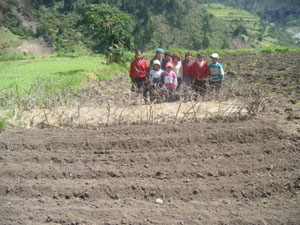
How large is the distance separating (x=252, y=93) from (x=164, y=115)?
1.57 meters

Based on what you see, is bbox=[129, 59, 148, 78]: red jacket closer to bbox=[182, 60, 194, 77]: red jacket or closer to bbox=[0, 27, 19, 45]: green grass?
bbox=[182, 60, 194, 77]: red jacket

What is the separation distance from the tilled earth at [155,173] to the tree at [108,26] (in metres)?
9.17

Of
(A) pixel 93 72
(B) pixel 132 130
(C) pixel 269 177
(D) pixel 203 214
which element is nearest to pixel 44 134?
(B) pixel 132 130

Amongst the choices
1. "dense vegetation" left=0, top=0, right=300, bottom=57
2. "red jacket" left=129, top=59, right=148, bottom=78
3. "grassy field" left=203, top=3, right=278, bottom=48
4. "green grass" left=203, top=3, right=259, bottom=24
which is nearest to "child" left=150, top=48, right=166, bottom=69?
"red jacket" left=129, top=59, right=148, bottom=78

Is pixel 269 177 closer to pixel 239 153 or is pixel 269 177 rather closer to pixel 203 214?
pixel 239 153

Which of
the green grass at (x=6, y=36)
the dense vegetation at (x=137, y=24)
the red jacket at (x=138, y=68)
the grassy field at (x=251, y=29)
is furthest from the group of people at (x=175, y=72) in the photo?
the grassy field at (x=251, y=29)

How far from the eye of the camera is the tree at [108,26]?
12883 mm

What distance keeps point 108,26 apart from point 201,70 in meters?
8.06

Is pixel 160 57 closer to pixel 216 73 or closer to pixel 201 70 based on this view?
pixel 201 70

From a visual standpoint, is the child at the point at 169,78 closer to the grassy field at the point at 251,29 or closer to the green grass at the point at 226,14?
the grassy field at the point at 251,29

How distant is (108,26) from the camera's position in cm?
1295

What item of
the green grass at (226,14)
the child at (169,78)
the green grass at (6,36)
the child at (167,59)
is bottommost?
the green grass at (6,36)

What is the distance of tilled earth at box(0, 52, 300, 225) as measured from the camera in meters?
2.92

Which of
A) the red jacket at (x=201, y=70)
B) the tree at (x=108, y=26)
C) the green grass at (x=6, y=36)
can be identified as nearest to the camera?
the red jacket at (x=201, y=70)
